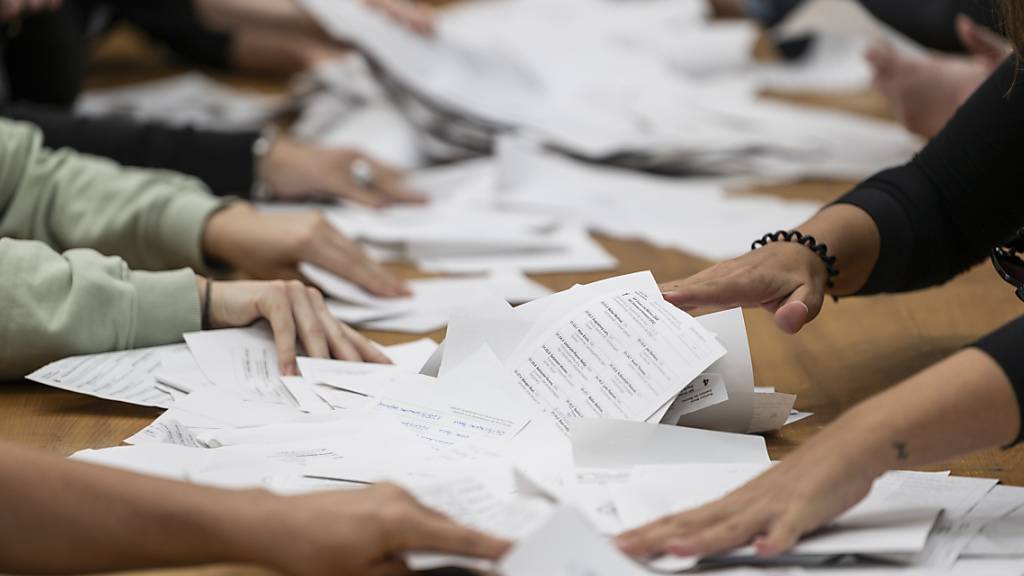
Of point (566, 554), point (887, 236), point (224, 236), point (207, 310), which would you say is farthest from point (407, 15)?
point (566, 554)

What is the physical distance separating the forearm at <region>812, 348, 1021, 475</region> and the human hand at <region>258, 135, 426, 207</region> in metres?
1.00

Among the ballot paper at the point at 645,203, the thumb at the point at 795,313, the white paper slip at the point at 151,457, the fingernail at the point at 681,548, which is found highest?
the thumb at the point at 795,313

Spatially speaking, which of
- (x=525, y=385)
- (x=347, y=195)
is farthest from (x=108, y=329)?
(x=347, y=195)

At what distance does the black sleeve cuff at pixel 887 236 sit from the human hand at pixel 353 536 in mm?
518

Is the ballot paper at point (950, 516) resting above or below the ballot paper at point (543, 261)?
above

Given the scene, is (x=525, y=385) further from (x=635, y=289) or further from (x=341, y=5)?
(x=341, y=5)

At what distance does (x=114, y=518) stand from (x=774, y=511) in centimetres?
37

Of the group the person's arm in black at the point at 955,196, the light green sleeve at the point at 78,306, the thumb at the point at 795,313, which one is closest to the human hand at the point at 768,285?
the thumb at the point at 795,313

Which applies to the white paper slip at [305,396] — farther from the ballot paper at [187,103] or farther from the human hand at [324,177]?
the ballot paper at [187,103]

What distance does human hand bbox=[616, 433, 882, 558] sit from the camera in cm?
69

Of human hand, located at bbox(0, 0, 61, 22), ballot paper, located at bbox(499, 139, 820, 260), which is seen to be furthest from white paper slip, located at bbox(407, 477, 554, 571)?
human hand, located at bbox(0, 0, 61, 22)

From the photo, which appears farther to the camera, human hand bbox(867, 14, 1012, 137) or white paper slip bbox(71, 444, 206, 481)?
human hand bbox(867, 14, 1012, 137)

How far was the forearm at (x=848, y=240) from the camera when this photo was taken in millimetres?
1021

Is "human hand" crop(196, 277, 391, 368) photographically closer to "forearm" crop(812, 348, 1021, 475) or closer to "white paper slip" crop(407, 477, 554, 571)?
"white paper slip" crop(407, 477, 554, 571)
